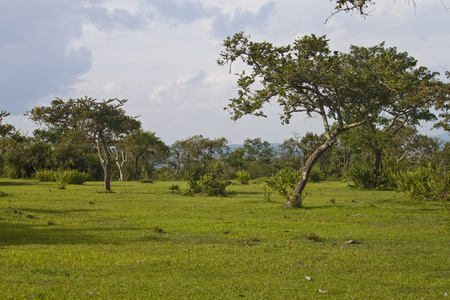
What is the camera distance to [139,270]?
8.09m

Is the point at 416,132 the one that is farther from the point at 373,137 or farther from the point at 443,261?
the point at 443,261

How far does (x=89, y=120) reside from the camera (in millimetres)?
28422

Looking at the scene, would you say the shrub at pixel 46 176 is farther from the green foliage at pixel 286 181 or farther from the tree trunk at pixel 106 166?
the green foliage at pixel 286 181

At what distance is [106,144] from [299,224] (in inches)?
741

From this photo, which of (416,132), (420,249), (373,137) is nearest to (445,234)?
(420,249)

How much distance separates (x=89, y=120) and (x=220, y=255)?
2123 centimetres

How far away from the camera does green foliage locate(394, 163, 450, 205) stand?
17.8 m

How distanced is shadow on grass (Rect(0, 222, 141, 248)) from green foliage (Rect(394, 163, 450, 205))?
12275 millimetres

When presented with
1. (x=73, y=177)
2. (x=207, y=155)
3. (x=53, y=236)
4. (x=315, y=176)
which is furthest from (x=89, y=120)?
(x=207, y=155)

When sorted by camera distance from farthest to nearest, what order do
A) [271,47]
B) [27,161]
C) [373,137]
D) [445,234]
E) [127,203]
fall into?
[27,161]
[373,137]
[127,203]
[271,47]
[445,234]

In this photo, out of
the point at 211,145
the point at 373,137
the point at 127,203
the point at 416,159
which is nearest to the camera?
the point at 127,203

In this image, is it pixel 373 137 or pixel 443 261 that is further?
pixel 373 137

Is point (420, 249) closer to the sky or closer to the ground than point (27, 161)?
closer to the ground

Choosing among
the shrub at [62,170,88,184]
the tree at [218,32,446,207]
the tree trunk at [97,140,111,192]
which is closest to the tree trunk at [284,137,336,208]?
Answer: the tree at [218,32,446,207]
